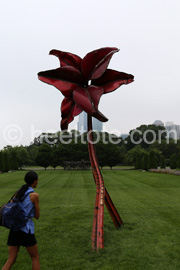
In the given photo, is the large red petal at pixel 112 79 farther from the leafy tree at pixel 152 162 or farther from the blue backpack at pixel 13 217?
the leafy tree at pixel 152 162

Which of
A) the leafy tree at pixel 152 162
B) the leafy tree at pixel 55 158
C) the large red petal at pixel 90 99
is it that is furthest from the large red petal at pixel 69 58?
the leafy tree at pixel 55 158

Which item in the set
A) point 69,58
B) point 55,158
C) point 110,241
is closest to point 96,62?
point 69,58

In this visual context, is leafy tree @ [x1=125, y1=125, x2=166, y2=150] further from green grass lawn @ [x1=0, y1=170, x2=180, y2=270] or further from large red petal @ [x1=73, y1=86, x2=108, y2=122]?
large red petal @ [x1=73, y1=86, x2=108, y2=122]

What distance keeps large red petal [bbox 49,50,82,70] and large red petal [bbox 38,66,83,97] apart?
0.95 ft

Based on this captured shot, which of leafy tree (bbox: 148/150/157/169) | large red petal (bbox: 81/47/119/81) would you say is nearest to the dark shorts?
large red petal (bbox: 81/47/119/81)

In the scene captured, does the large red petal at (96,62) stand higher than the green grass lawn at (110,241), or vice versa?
the large red petal at (96,62)

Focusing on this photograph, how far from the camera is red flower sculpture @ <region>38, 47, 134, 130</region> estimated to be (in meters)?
6.12

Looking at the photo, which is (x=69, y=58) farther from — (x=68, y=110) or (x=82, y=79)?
(x=68, y=110)

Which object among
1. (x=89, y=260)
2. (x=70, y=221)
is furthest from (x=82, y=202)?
(x=89, y=260)

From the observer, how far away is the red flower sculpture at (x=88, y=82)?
599 cm

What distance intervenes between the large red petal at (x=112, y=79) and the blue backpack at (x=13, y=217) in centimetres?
398

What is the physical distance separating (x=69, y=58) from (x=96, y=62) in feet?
2.71

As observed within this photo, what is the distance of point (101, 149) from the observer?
157 ft

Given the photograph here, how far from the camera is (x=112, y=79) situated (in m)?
6.57
